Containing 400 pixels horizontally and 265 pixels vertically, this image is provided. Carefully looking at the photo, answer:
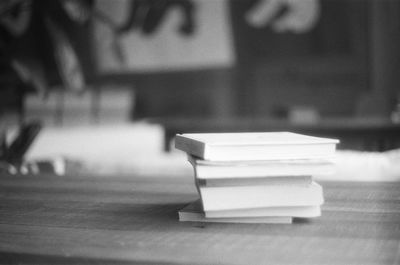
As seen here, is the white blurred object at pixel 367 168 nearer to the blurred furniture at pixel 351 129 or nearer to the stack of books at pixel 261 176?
the stack of books at pixel 261 176

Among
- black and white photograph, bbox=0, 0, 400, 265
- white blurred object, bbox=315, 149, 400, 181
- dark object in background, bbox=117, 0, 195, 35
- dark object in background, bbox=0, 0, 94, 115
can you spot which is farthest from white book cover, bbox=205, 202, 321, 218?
dark object in background, bbox=0, 0, 94, 115

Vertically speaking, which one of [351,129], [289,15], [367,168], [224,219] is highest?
[289,15]

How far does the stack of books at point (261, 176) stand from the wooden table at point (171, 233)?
0.02m

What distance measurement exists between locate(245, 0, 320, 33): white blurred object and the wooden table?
2645 millimetres

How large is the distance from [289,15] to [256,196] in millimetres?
2966

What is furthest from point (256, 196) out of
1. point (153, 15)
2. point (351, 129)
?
point (153, 15)

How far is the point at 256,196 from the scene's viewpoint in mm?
620

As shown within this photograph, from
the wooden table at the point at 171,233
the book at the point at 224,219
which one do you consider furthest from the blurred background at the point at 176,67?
the book at the point at 224,219

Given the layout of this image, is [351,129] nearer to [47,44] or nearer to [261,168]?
[261,168]

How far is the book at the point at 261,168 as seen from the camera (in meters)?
0.60

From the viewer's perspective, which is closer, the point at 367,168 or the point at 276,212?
the point at 276,212

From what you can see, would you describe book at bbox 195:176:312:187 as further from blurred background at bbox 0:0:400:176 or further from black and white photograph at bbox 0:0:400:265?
blurred background at bbox 0:0:400:176

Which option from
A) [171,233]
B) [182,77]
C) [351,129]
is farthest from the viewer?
[182,77]

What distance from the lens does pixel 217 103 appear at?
11.4 feet
